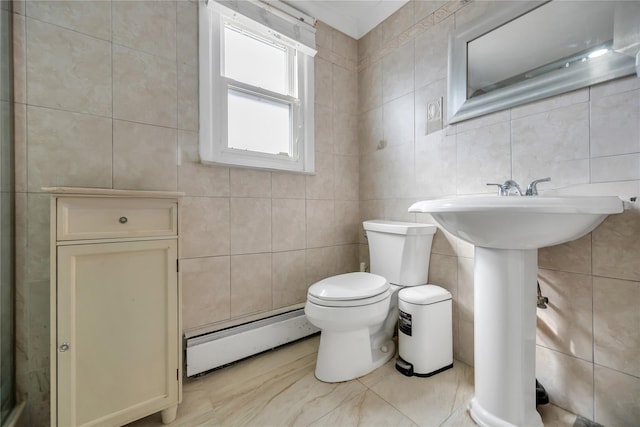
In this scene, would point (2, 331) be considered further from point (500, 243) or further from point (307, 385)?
point (500, 243)

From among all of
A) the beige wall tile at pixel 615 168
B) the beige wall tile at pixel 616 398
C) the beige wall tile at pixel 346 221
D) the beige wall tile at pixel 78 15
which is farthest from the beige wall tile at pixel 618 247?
the beige wall tile at pixel 78 15

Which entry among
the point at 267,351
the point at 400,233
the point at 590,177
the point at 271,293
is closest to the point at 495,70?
the point at 590,177

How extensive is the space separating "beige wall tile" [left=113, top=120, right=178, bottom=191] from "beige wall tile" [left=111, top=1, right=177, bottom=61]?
1.28 feet

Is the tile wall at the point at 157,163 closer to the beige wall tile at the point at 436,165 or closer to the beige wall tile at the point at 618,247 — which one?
the beige wall tile at the point at 436,165

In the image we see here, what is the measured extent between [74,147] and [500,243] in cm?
172

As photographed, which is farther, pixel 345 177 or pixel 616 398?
pixel 345 177

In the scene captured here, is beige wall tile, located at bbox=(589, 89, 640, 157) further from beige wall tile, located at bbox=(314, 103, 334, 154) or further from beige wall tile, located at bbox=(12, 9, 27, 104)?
beige wall tile, located at bbox=(12, 9, 27, 104)

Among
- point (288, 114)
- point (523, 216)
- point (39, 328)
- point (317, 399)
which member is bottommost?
point (317, 399)

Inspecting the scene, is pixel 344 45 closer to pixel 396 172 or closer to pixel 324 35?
pixel 324 35

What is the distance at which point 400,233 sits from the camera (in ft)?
4.93

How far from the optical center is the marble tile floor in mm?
1055

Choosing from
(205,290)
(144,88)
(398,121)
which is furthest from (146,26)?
(398,121)

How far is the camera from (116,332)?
945mm

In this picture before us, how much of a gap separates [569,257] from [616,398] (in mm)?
521
